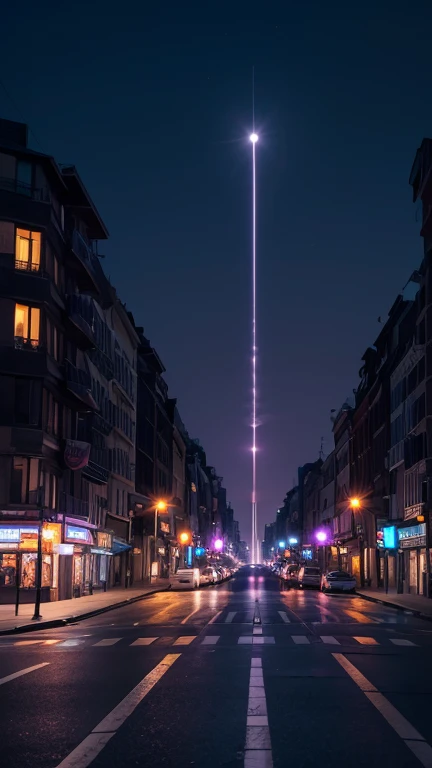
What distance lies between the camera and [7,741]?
10602 mm

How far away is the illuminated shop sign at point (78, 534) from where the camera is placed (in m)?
50.4

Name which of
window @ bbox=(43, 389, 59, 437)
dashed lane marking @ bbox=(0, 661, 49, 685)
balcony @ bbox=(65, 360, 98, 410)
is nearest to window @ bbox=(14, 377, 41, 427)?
window @ bbox=(43, 389, 59, 437)

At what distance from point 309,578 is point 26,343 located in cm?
3828

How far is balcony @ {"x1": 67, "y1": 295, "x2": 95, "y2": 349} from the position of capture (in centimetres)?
5069

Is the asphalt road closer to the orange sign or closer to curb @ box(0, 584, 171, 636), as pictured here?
curb @ box(0, 584, 171, 636)

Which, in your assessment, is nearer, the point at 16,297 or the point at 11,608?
the point at 11,608

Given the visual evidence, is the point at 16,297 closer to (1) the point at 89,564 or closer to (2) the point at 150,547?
(1) the point at 89,564

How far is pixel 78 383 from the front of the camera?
51969 millimetres

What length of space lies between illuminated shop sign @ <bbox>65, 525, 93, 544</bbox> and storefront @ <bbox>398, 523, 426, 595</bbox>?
19.2 m

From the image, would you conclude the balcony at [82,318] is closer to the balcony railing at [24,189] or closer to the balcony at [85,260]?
the balcony at [85,260]

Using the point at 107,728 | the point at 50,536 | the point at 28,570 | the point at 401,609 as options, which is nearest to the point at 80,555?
the point at 28,570

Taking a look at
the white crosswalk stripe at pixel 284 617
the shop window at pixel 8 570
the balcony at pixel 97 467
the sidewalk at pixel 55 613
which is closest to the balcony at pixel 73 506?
the balcony at pixel 97 467

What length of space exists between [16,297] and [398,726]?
36.4 m

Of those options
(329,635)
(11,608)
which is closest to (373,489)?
(11,608)
